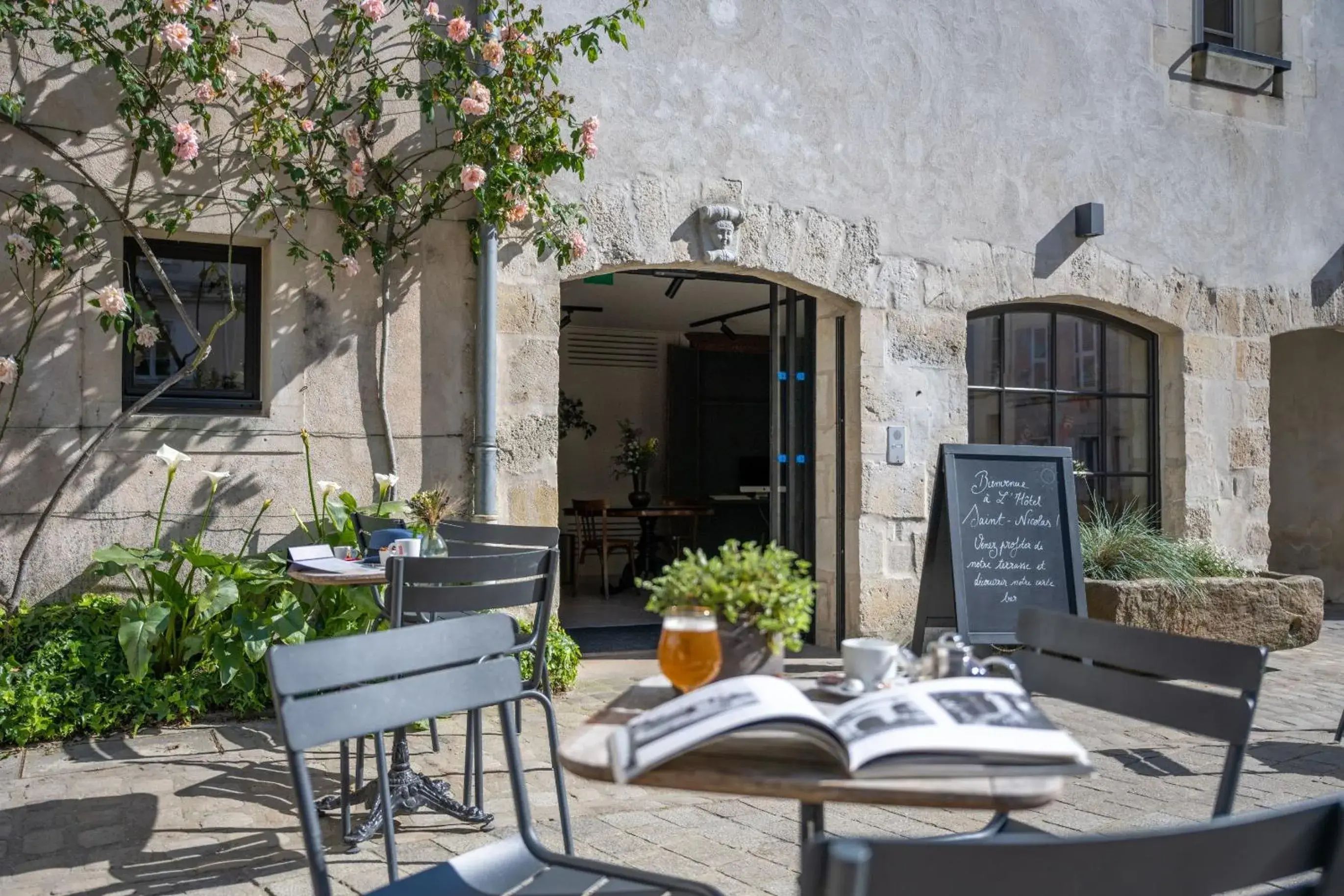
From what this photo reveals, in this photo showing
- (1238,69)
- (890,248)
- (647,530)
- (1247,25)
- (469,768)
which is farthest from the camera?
(647,530)

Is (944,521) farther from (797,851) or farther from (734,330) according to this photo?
(734,330)

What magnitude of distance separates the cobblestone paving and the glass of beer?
1.23m

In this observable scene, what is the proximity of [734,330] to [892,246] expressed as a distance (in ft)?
14.6

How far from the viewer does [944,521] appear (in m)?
5.22

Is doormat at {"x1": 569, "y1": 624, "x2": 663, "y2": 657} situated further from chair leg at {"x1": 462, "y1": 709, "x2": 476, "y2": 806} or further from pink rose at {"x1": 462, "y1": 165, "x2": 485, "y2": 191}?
chair leg at {"x1": 462, "y1": 709, "x2": 476, "y2": 806}

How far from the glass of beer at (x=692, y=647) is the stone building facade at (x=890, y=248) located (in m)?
3.44

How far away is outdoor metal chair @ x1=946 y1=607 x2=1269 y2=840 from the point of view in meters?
1.82

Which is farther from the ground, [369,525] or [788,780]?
[369,525]

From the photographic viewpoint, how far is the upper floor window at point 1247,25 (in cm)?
737

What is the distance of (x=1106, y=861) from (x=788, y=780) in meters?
0.48

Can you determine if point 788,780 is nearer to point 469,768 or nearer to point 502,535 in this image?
point 469,768

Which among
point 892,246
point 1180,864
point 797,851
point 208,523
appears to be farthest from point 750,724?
point 892,246

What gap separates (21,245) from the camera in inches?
172

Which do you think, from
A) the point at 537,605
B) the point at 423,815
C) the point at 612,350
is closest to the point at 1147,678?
the point at 423,815
